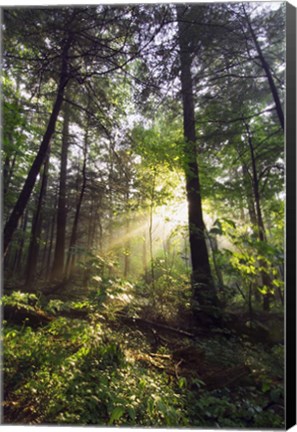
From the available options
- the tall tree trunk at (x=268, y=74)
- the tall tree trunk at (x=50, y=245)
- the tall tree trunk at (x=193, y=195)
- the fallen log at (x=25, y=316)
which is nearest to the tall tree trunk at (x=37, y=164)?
the tall tree trunk at (x=50, y=245)

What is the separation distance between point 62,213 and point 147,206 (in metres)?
0.82

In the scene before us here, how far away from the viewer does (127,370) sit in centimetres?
215

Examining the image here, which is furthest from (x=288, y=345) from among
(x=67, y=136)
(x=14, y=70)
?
(x=14, y=70)

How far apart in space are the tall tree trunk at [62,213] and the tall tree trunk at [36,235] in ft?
0.51

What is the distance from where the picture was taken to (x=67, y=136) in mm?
2674

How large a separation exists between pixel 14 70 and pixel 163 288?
2.46 meters

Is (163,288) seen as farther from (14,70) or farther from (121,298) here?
(14,70)

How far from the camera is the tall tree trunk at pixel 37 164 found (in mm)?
2428

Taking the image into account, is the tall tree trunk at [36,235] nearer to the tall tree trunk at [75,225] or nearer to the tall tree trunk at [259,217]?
the tall tree trunk at [75,225]

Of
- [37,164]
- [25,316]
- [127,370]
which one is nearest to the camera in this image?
[127,370]

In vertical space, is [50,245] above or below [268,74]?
below

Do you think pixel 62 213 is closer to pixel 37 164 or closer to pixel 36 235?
pixel 36 235

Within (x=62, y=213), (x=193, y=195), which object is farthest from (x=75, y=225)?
(x=193, y=195)

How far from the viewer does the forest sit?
2.19 metres
